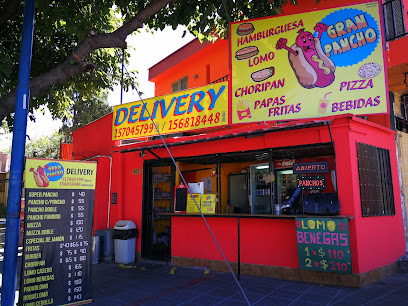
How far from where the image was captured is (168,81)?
14.0 m

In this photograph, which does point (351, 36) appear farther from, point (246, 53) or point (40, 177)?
point (40, 177)

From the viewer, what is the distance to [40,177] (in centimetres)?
490

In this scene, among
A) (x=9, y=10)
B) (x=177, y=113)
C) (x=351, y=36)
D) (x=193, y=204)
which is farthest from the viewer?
(x=177, y=113)

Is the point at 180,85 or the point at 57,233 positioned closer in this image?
the point at 57,233

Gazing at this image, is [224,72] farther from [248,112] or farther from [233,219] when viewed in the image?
[233,219]

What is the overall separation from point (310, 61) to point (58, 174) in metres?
5.09

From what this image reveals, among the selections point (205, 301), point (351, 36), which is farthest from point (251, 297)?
point (351, 36)

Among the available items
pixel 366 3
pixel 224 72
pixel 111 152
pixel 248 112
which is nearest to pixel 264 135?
pixel 248 112

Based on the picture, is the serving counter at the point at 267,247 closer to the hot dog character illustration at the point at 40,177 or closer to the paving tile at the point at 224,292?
the paving tile at the point at 224,292

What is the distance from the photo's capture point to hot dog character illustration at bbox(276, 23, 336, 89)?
6422 millimetres

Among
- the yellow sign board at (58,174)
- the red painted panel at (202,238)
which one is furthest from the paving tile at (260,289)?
the yellow sign board at (58,174)

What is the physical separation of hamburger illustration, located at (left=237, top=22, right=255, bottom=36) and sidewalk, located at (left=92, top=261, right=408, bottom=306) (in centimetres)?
526

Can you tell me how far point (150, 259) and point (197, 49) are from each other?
286 inches

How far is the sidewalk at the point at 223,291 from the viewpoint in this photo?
17.8 ft
